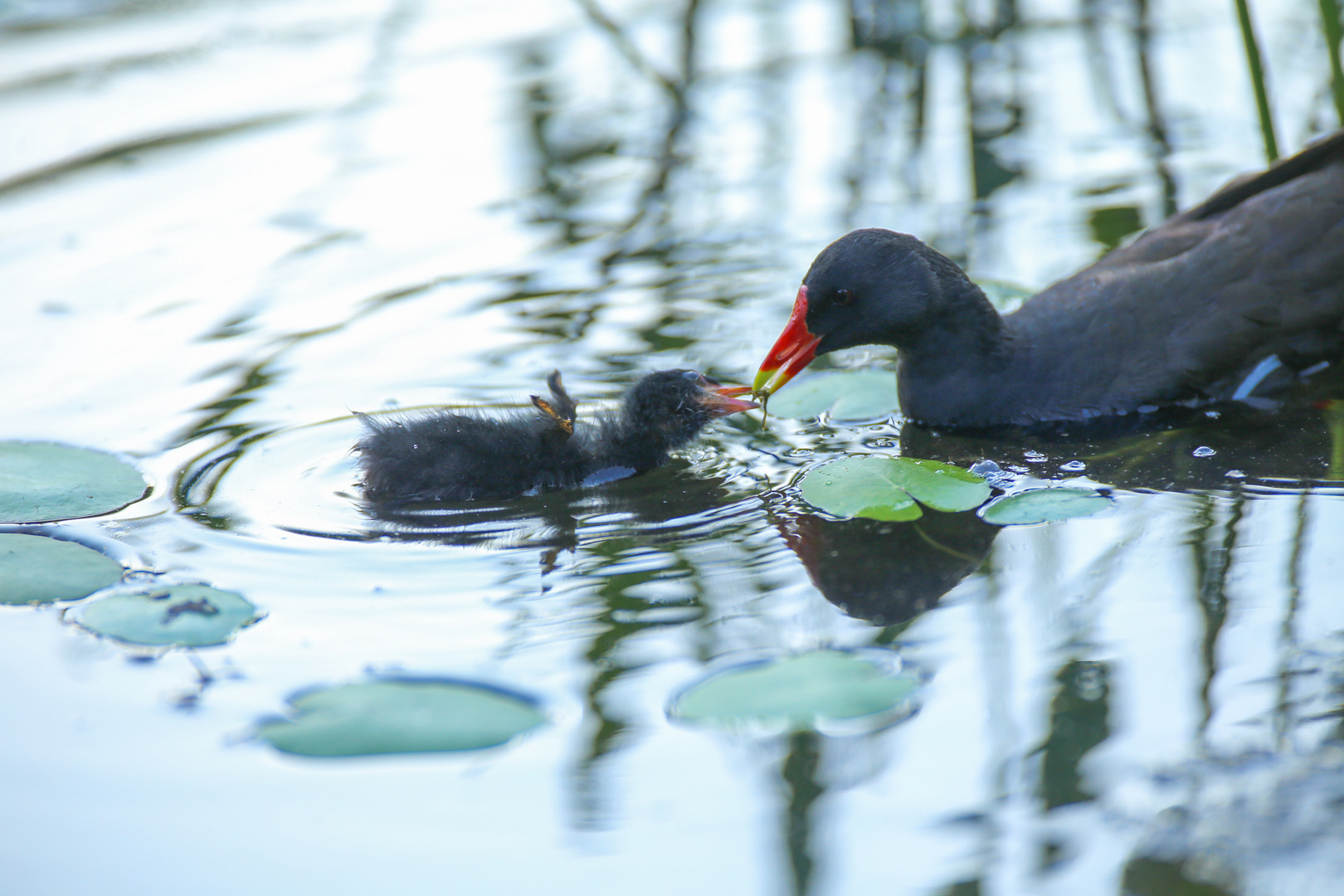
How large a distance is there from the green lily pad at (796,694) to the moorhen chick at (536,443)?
1.15 metres

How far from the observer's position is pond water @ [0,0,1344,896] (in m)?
2.17

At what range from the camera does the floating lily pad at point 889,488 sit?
317cm

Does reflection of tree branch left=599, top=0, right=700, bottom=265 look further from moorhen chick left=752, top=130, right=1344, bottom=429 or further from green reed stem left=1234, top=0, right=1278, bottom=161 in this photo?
green reed stem left=1234, top=0, right=1278, bottom=161

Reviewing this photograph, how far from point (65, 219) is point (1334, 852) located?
16.6 feet

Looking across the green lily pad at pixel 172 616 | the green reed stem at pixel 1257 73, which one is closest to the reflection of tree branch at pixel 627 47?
the green reed stem at pixel 1257 73

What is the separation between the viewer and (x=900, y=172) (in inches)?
218

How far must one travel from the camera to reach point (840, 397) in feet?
13.1

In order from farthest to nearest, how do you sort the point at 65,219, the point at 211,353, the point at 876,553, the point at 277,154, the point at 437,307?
1. the point at 277,154
2. the point at 65,219
3. the point at 437,307
4. the point at 211,353
5. the point at 876,553

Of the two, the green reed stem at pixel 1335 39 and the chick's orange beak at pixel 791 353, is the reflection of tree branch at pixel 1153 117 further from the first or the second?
the chick's orange beak at pixel 791 353

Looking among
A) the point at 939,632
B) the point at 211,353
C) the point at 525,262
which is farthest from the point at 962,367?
the point at 211,353

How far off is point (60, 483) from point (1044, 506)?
2469mm

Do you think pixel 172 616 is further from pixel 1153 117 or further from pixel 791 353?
pixel 1153 117

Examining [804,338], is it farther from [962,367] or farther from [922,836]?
[922,836]

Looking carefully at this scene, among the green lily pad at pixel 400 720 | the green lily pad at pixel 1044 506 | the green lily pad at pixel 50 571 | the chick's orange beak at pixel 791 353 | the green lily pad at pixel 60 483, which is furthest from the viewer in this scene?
the chick's orange beak at pixel 791 353
